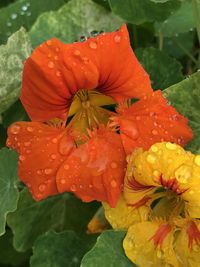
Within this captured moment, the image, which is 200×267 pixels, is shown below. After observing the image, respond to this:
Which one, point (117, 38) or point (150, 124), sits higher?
point (117, 38)

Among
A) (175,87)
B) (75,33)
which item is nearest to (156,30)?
(75,33)

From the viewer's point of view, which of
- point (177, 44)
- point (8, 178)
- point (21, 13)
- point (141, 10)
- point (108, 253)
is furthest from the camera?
point (177, 44)

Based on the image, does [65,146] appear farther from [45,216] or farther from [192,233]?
[45,216]

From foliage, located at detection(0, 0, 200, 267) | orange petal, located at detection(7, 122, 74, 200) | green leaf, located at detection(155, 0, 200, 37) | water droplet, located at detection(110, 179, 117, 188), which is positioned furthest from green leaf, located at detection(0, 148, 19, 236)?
green leaf, located at detection(155, 0, 200, 37)

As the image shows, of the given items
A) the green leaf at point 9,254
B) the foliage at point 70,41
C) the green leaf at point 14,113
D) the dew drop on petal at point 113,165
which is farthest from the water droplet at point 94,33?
the green leaf at point 9,254

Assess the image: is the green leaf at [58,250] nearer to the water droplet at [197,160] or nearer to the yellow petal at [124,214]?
the yellow petal at [124,214]

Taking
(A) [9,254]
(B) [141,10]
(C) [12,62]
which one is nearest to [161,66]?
(B) [141,10]

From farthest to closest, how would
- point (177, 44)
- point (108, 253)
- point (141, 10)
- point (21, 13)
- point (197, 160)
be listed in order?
point (177, 44) → point (21, 13) → point (141, 10) → point (108, 253) → point (197, 160)

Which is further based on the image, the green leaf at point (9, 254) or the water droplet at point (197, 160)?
the green leaf at point (9, 254)
